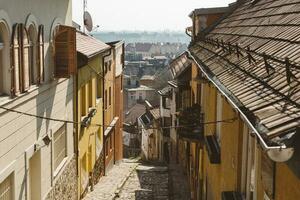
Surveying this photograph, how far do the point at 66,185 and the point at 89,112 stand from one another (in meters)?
4.50

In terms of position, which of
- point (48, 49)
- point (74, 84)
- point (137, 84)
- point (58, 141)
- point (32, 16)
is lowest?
point (137, 84)

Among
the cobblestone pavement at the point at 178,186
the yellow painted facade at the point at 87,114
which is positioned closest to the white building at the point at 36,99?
the yellow painted facade at the point at 87,114

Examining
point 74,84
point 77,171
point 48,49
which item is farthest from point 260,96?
point 77,171

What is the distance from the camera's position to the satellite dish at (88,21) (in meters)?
24.3

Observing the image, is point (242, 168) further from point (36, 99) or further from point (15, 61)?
point (36, 99)

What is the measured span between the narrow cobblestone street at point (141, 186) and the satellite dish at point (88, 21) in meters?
7.51

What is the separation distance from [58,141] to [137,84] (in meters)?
74.2

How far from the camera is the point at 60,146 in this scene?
14461 mm

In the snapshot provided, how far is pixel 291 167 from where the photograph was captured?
3.50m

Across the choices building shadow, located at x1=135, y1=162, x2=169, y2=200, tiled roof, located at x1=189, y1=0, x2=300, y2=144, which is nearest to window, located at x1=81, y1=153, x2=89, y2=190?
building shadow, located at x1=135, y1=162, x2=169, y2=200

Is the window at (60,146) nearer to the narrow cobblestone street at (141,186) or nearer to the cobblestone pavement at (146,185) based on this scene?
the narrow cobblestone street at (141,186)

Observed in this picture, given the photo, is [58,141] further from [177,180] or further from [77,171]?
[177,180]

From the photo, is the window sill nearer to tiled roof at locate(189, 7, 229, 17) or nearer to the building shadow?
the building shadow

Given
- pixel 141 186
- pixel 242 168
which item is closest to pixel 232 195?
pixel 242 168
